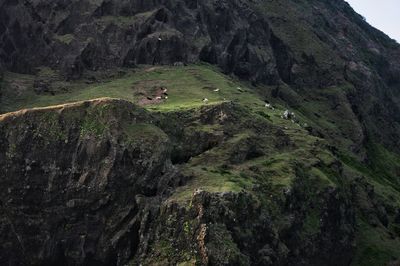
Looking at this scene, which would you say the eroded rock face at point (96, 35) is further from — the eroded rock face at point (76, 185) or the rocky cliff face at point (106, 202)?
the eroded rock face at point (76, 185)

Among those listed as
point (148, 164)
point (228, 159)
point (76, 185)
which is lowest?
point (76, 185)

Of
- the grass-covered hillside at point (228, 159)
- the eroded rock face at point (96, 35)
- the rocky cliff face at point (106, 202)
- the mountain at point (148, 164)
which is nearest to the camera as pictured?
the rocky cliff face at point (106, 202)

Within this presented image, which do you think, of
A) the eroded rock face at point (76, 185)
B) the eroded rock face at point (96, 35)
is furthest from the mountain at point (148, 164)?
the eroded rock face at point (96, 35)

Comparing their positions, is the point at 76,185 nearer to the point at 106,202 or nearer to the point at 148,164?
the point at 106,202

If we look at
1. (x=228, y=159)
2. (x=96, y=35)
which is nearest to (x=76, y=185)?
(x=228, y=159)

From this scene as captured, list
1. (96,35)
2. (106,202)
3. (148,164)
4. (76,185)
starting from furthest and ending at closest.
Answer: (96,35) → (148,164) → (76,185) → (106,202)

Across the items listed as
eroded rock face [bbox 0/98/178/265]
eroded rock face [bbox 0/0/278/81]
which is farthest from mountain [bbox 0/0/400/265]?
eroded rock face [bbox 0/0/278/81]

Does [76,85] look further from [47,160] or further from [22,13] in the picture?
[47,160]

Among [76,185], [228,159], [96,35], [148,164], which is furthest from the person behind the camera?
[96,35]
